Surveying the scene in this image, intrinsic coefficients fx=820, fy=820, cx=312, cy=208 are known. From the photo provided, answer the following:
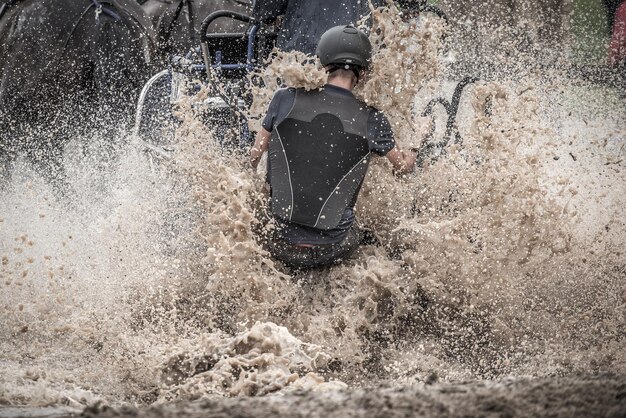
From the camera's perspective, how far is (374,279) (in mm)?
4418

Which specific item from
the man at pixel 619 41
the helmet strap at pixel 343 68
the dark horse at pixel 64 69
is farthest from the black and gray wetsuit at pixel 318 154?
the man at pixel 619 41

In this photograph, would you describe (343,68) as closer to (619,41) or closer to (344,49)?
(344,49)

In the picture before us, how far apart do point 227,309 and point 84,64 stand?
13.7 ft

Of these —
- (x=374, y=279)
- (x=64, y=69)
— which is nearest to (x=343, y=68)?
(x=374, y=279)

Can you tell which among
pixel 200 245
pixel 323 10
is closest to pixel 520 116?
pixel 323 10

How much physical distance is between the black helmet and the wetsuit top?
0.16 m

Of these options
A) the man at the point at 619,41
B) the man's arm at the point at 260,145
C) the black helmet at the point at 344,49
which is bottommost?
the man's arm at the point at 260,145

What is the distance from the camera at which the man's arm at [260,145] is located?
445 cm

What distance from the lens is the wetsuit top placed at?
4.30 metres

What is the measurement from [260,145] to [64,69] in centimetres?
392

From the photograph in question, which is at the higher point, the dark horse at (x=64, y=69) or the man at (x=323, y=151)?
the dark horse at (x=64, y=69)

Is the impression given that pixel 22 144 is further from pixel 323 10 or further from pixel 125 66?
pixel 323 10

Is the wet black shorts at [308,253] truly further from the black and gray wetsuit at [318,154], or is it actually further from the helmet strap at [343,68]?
the helmet strap at [343,68]

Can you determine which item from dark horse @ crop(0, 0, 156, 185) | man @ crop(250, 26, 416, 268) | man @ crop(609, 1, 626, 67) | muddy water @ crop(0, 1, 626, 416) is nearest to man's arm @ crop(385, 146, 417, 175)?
man @ crop(250, 26, 416, 268)
